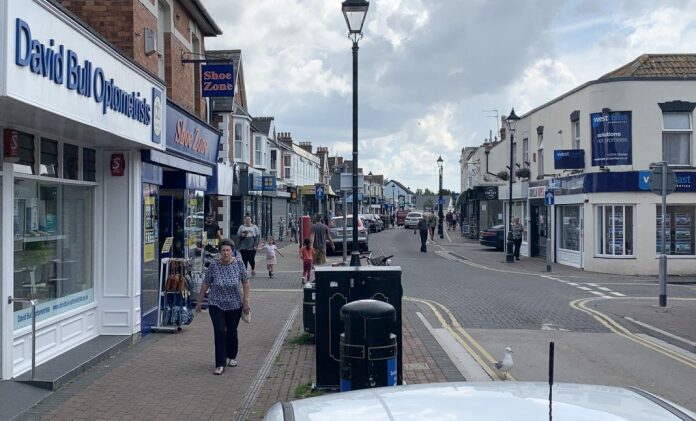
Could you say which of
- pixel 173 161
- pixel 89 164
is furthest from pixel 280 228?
pixel 89 164

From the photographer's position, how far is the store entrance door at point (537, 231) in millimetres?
30948

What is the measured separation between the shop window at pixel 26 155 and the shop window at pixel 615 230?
2073 cm

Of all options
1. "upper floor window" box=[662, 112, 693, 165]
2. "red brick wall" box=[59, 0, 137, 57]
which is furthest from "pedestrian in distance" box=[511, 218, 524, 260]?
"red brick wall" box=[59, 0, 137, 57]

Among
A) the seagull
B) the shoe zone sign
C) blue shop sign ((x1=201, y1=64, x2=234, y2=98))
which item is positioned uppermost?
blue shop sign ((x1=201, y1=64, x2=234, y2=98))

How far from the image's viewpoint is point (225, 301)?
28.7ft

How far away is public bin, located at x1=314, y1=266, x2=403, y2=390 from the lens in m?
7.63

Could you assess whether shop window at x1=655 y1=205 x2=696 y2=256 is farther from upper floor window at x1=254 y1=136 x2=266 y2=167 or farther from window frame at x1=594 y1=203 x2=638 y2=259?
upper floor window at x1=254 y1=136 x2=266 y2=167

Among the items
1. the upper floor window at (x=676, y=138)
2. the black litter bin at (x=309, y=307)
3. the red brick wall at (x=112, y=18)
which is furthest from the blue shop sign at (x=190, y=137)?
the upper floor window at (x=676, y=138)

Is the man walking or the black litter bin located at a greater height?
the man walking

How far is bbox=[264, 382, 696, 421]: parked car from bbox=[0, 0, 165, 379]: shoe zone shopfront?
176 inches

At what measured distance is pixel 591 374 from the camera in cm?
920

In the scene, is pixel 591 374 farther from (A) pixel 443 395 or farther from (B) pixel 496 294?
(B) pixel 496 294

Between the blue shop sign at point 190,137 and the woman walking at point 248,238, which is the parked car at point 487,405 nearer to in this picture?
the blue shop sign at point 190,137

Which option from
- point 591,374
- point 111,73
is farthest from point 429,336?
point 111,73
